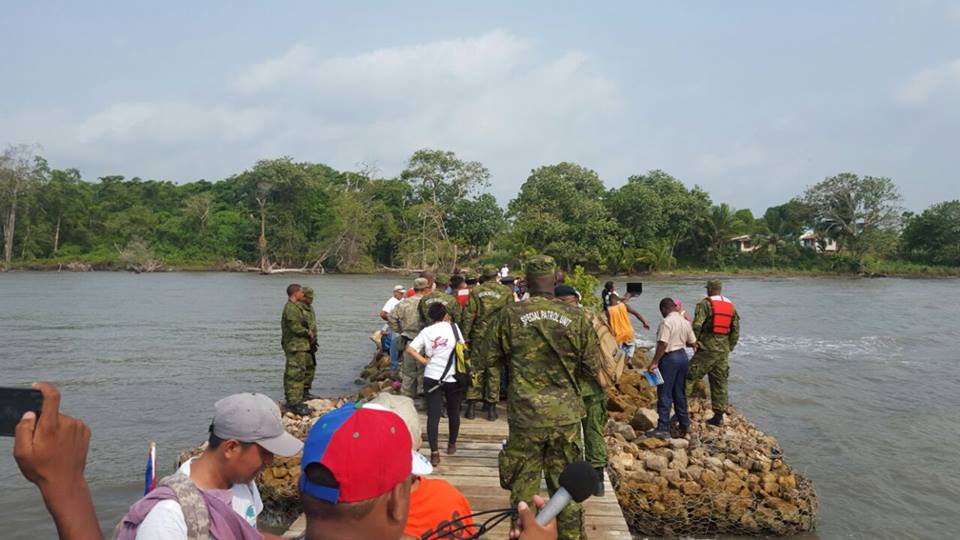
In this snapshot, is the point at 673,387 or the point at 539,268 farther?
the point at 673,387

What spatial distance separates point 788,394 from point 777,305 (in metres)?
23.3

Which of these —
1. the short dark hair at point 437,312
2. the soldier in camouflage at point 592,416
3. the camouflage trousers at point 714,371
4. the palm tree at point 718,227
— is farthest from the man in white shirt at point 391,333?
the palm tree at point 718,227

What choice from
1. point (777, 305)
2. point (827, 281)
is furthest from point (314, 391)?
point (827, 281)

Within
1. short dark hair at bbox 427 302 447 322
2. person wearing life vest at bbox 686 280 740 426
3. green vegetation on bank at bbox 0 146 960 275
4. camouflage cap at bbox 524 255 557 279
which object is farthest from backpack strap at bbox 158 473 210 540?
green vegetation on bank at bbox 0 146 960 275

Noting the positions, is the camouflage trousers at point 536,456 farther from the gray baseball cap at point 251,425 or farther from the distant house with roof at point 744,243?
the distant house with roof at point 744,243

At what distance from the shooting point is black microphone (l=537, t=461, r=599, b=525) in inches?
74.4

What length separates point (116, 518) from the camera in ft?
28.7

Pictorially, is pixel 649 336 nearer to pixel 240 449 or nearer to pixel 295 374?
pixel 295 374

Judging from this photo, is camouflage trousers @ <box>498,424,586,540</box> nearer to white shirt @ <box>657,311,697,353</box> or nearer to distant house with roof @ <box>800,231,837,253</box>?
white shirt @ <box>657,311,697,353</box>

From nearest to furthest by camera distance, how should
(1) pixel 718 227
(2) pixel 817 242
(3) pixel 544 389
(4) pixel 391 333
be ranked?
(3) pixel 544 389
(4) pixel 391 333
(1) pixel 718 227
(2) pixel 817 242

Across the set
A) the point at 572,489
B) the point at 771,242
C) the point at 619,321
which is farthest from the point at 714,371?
the point at 771,242

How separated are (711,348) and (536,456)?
537 cm

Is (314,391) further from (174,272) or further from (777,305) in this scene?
(174,272)

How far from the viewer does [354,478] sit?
1804mm
